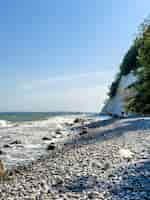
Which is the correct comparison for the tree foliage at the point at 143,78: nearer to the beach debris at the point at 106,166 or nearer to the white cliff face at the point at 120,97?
the beach debris at the point at 106,166

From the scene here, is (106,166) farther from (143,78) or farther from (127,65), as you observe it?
(127,65)

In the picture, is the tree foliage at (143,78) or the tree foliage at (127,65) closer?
the tree foliage at (143,78)

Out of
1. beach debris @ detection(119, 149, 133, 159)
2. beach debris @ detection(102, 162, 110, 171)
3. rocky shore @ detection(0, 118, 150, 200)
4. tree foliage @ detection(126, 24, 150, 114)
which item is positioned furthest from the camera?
tree foliage @ detection(126, 24, 150, 114)

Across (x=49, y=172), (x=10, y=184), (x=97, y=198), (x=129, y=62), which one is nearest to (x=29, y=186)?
(x=10, y=184)

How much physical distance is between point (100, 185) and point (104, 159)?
240 cm

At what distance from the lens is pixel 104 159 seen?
7945 millimetres

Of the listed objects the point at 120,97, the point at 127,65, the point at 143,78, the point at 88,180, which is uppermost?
the point at 127,65

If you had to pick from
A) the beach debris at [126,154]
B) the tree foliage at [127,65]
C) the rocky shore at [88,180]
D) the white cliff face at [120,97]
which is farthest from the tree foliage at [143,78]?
the white cliff face at [120,97]

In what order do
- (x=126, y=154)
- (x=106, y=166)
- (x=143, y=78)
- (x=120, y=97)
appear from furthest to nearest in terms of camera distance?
1. (x=120, y=97)
2. (x=143, y=78)
3. (x=126, y=154)
4. (x=106, y=166)

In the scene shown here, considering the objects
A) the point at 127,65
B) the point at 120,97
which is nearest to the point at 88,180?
the point at 120,97

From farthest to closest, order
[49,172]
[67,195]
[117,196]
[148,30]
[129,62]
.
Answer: [129,62]
[148,30]
[49,172]
[67,195]
[117,196]

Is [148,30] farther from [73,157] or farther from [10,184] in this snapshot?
[10,184]

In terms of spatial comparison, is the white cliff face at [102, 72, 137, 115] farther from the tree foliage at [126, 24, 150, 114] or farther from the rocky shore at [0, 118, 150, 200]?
the rocky shore at [0, 118, 150, 200]

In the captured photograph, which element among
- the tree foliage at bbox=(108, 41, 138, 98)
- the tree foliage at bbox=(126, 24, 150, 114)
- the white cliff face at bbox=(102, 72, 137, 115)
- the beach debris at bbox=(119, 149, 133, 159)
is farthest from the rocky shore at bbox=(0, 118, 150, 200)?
the white cliff face at bbox=(102, 72, 137, 115)
